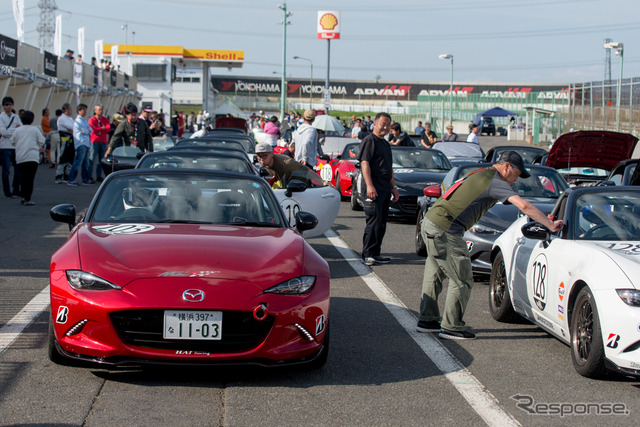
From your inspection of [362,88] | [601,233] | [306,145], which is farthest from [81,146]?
[362,88]

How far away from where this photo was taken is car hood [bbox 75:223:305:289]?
529 centimetres

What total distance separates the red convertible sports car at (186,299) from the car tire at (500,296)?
2.31 metres

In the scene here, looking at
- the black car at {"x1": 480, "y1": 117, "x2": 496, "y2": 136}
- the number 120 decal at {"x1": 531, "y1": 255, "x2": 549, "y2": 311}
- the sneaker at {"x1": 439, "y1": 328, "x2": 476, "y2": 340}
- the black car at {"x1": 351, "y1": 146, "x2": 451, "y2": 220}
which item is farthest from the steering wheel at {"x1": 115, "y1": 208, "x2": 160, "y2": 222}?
the black car at {"x1": 480, "y1": 117, "x2": 496, "y2": 136}

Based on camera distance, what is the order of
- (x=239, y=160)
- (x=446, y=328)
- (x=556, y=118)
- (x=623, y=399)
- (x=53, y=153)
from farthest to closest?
1. (x=556, y=118)
2. (x=53, y=153)
3. (x=239, y=160)
4. (x=446, y=328)
5. (x=623, y=399)

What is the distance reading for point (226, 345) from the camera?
17.0 ft

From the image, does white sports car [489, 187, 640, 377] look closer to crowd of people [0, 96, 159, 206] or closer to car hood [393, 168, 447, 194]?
car hood [393, 168, 447, 194]

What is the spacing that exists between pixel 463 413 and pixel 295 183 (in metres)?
5.19

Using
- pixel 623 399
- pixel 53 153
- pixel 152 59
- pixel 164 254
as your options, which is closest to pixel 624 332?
pixel 623 399

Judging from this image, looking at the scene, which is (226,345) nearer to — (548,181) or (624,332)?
(624,332)

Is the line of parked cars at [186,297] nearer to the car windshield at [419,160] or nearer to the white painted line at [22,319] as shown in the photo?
the white painted line at [22,319]

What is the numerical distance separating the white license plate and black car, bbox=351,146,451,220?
361 inches

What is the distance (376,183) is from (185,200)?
14.0ft

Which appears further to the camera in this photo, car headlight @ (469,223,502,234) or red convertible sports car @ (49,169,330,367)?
car headlight @ (469,223,502,234)

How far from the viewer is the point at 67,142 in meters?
21.7
